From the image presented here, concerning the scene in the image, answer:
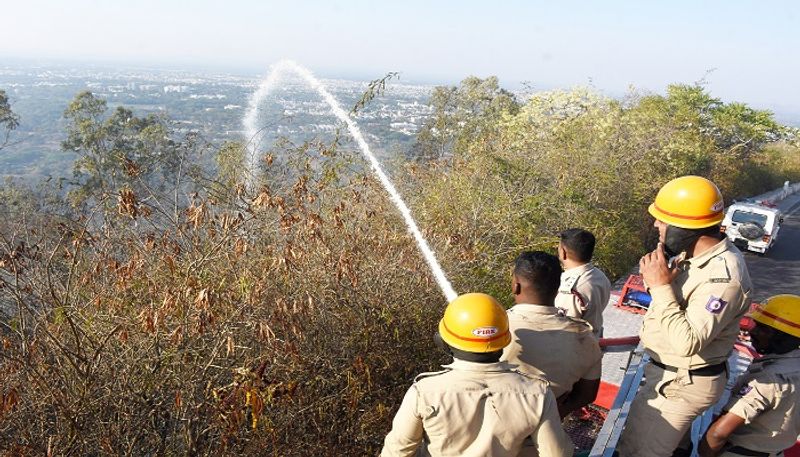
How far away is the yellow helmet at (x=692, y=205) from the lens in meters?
2.40

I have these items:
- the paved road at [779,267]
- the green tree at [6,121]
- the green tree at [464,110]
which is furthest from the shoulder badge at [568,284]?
the green tree at [464,110]

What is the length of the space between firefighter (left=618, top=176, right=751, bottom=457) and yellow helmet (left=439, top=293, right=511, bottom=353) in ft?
2.81

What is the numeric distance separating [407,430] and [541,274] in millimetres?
1040

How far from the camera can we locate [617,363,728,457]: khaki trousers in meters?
2.44

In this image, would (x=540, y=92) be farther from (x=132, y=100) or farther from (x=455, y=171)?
(x=132, y=100)

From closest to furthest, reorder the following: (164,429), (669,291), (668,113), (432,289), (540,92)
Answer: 1. (669,291)
2. (164,429)
3. (432,289)
4. (668,113)
5. (540,92)

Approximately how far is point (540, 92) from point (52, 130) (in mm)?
20575

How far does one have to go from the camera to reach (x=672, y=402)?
8.16 ft

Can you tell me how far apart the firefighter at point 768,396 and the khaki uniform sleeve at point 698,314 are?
0.28 m

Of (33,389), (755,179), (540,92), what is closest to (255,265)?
(33,389)

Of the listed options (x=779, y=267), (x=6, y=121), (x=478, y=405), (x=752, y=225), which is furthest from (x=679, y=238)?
(x=6, y=121)

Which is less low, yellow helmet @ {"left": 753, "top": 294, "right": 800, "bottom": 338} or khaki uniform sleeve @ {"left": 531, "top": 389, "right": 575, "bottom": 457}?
yellow helmet @ {"left": 753, "top": 294, "right": 800, "bottom": 338}

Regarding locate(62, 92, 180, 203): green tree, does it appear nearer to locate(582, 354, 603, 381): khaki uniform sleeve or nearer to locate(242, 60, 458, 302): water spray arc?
locate(242, 60, 458, 302): water spray arc

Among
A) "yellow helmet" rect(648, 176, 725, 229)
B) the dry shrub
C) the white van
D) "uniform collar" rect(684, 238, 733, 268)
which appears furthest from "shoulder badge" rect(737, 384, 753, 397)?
the white van
